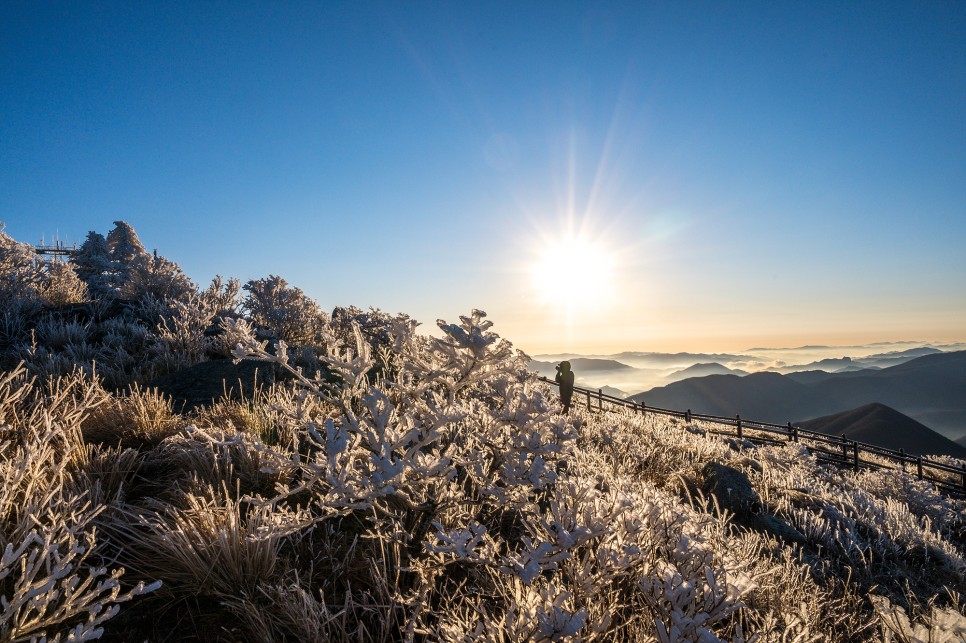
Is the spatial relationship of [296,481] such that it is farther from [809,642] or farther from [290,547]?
[809,642]

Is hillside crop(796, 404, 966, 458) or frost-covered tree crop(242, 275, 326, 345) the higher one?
frost-covered tree crop(242, 275, 326, 345)

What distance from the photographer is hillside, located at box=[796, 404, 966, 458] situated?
3733 inches

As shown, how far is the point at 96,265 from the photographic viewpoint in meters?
20.6

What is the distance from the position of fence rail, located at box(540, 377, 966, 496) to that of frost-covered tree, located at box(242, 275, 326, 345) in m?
9.10

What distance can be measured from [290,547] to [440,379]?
1413 mm

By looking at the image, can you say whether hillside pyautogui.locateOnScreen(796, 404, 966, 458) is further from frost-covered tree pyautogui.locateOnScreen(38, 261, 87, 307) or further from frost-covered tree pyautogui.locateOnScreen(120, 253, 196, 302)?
frost-covered tree pyautogui.locateOnScreen(38, 261, 87, 307)

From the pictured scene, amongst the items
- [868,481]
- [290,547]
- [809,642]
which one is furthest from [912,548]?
[290,547]

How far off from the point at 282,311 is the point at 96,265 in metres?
17.0

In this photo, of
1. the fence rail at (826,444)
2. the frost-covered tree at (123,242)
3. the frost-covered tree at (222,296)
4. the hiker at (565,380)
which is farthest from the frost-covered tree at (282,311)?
the frost-covered tree at (123,242)

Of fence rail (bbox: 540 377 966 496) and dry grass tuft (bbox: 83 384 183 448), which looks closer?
dry grass tuft (bbox: 83 384 183 448)

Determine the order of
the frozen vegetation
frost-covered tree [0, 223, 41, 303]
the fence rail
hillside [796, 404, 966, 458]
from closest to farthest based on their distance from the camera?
the frozen vegetation → frost-covered tree [0, 223, 41, 303] → the fence rail → hillside [796, 404, 966, 458]

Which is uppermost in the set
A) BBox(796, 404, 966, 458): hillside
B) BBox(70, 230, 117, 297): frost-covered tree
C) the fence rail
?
BBox(70, 230, 117, 297): frost-covered tree

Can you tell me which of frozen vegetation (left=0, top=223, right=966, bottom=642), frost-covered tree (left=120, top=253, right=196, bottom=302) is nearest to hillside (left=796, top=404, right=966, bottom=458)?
frozen vegetation (left=0, top=223, right=966, bottom=642)

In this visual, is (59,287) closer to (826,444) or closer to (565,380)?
(565,380)
